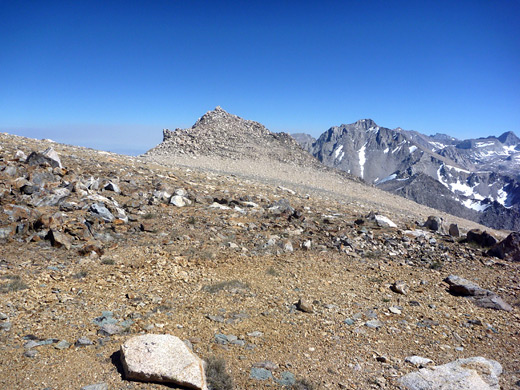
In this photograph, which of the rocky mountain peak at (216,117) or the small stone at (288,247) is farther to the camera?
the rocky mountain peak at (216,117)

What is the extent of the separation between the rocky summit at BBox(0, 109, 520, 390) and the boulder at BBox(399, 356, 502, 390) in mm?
31

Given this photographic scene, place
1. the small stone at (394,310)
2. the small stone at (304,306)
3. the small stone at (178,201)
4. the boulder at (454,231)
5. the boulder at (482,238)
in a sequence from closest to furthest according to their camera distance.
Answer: the small stone at (304,306), the small stone at (394,310), the boulder at (482,238), the small stone at (178,201), the boulder at (454,231)

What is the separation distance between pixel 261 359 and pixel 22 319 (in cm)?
436

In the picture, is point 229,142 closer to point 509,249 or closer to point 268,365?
point 509,249

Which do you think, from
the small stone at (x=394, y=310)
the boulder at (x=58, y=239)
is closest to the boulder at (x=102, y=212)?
the boulder at (x=58, y=239)

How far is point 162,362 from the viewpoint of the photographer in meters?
4.57

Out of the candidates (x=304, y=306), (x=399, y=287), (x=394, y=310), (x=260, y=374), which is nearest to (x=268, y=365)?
(x=260, y=374)

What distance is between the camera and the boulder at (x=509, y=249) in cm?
1122

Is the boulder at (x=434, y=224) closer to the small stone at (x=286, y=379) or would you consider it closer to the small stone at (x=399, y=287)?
the small stone at (x=399, y=287)

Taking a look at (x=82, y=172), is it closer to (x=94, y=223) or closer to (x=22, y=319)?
(x=94, y=223)

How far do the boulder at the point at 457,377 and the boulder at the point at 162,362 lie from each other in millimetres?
3256

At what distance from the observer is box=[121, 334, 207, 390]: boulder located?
4441 millimetres

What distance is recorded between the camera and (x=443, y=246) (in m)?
12.0

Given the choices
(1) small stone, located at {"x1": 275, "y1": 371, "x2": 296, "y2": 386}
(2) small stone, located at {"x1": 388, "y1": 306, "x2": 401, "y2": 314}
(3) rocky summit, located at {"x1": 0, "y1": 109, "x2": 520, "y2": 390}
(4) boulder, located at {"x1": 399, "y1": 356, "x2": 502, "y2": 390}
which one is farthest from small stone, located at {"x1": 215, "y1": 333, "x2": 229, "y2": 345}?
(2) small stone, located at {"x1": 388, "y1": 306, "x2": 401, "y2": 314}
